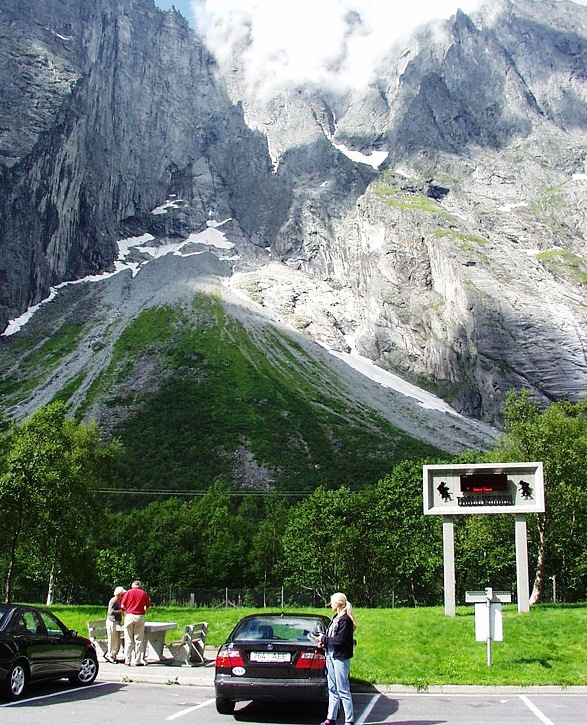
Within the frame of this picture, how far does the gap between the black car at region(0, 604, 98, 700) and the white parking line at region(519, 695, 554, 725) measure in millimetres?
8869

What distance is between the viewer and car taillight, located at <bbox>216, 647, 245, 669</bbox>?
38.6 ft

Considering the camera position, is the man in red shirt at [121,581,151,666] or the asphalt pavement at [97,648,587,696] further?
the man in red shirt at [121,581,151,666]

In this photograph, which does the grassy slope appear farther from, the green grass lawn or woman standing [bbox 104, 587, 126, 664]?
woman standing [bbox 104, 587, 126, 664]

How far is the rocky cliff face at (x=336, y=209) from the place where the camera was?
458ft

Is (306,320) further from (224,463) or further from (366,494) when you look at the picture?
(366,494)

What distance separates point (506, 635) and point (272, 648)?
951cm

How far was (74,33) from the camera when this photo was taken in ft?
598

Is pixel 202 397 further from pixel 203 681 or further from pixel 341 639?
pixel 341 639

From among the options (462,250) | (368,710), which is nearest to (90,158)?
(462,250)

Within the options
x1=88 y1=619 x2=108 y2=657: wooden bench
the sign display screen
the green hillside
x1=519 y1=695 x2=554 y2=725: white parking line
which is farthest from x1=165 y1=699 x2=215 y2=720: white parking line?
the green hillside

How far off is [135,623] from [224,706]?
17.1ft

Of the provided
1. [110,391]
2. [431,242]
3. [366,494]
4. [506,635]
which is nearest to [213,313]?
[110,391]

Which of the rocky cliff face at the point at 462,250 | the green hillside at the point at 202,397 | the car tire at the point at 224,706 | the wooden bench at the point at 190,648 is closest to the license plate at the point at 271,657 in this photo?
the car tire at the point at 224,706

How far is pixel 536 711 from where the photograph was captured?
12.4 m
